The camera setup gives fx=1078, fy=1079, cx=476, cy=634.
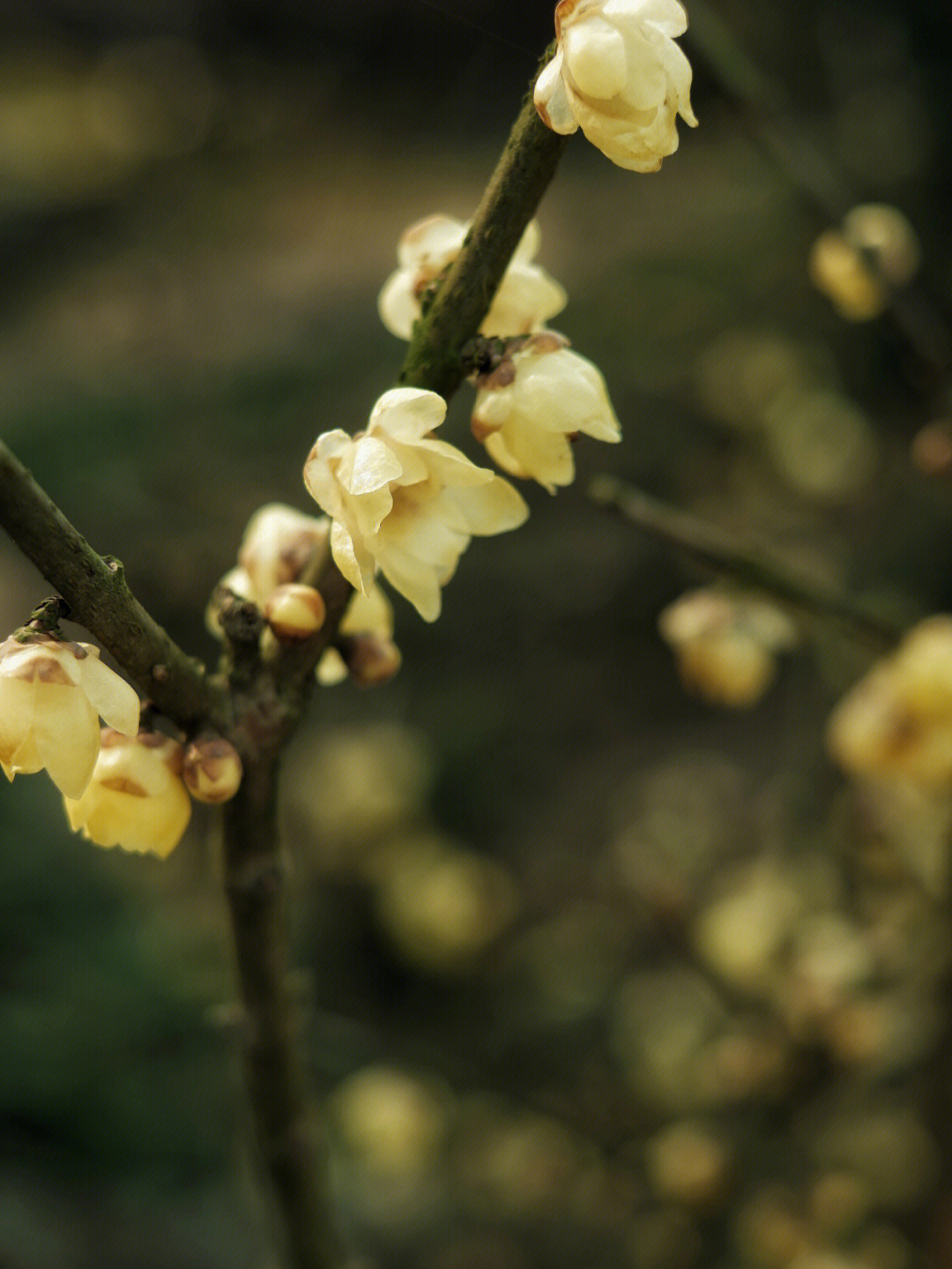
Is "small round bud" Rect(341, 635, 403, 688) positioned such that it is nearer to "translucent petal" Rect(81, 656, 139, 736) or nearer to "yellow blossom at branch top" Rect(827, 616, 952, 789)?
"translucent petal" Rect(81, 656, 139, 736)

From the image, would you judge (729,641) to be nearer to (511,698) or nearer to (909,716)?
(909,716)

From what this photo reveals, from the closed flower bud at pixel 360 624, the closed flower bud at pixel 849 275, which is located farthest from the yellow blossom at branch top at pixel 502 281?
the closed flower bud at pixel 849 275

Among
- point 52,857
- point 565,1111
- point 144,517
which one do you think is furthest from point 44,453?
point 565,1111

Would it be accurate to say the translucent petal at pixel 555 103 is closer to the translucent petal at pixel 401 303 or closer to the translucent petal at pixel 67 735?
the translucent petal at pixel 401 303

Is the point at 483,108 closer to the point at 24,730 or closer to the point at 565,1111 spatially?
the point at 565,1111

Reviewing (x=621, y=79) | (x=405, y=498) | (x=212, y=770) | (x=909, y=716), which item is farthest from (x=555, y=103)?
(x=909, y=716)
